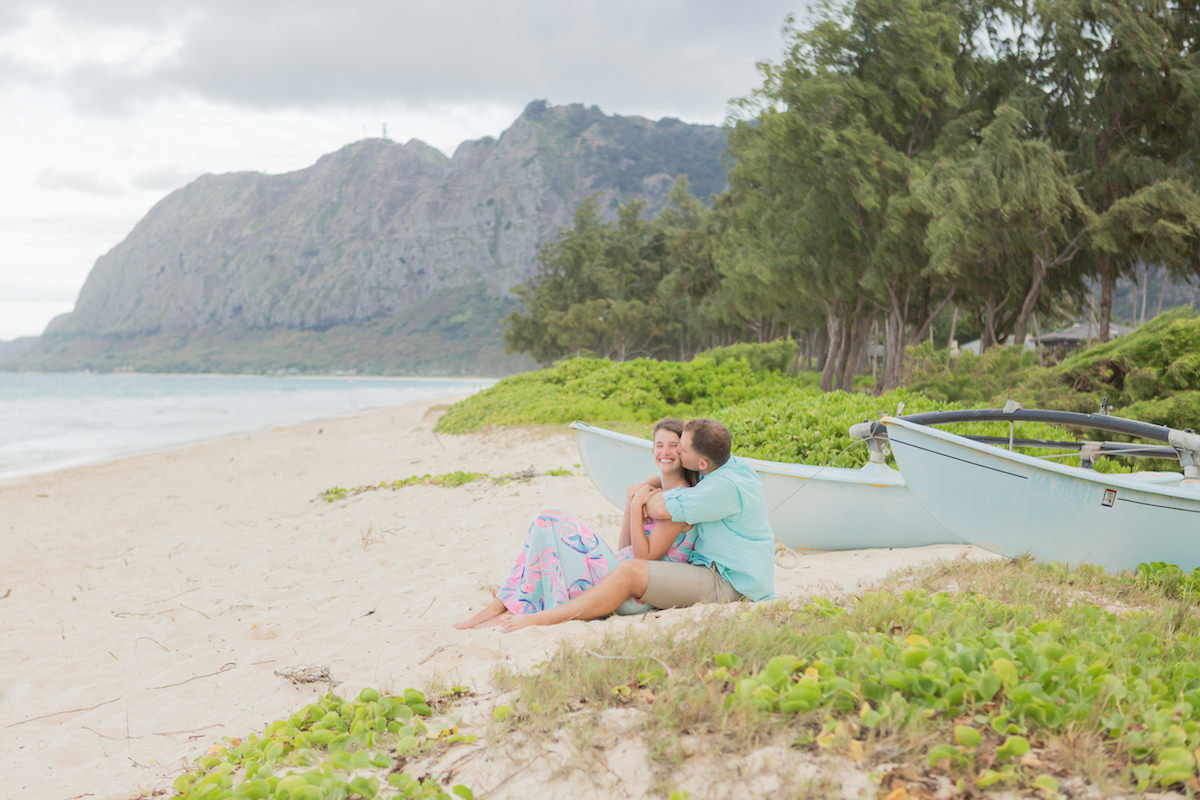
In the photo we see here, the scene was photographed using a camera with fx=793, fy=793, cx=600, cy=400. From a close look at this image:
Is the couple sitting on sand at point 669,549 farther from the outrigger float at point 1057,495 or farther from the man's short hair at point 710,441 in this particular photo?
the outrigger float at point 1057,495

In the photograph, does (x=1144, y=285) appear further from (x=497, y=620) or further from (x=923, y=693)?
(x=923, y=693)

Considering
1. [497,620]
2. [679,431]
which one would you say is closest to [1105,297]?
[679,431]

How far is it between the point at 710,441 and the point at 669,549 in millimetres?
716

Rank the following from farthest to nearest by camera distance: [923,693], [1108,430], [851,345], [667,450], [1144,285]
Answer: [1144,285]
[851,345]
[1108,430]
[667,450]
[923,693]

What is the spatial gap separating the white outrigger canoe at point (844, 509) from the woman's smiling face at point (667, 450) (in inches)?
64.1

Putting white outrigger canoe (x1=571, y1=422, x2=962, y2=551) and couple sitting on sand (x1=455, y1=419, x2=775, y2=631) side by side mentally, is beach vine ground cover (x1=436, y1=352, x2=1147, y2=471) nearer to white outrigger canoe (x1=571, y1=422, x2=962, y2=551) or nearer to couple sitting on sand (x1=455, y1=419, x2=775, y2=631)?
white outrigger canoe (x1=571, y1=422, x2=962, y2=551)

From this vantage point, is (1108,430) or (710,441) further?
(1108,430)

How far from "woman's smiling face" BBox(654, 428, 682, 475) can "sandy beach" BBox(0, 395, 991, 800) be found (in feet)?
→ 2.73

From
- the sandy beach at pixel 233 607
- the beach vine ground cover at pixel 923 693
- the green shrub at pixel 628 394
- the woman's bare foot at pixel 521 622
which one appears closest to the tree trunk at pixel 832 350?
the green shrub at pixel 628 394

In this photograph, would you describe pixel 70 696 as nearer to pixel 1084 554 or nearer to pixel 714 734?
pixel 714 734

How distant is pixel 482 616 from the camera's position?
15.4 feet

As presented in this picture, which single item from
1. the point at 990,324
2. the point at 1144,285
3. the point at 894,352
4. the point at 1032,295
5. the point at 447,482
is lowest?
the point at 447,482

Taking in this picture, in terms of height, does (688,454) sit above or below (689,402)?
above

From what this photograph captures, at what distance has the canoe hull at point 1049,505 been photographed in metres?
4.55
